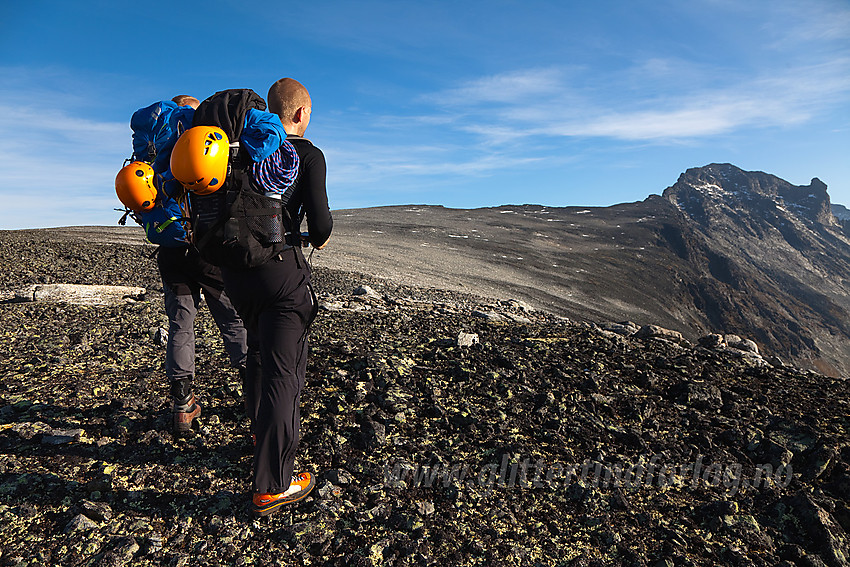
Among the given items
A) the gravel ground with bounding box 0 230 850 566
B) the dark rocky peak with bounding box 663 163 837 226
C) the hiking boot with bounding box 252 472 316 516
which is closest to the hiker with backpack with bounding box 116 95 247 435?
the gravel ground with bounding box 0 230 850 566

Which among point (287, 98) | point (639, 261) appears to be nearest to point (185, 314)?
point (287, 98)

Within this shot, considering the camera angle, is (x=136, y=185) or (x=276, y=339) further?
(x=136, y=185)

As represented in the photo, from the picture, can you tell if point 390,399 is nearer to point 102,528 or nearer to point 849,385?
point 102,528

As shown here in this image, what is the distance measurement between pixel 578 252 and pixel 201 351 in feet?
135

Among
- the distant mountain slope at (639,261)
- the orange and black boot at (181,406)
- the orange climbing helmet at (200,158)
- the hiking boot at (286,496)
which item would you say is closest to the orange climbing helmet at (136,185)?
the orange climbing helmet at (200,158)

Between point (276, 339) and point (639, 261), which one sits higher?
point (639, 261)

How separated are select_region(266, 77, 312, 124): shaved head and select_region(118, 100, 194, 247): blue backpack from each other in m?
0.65

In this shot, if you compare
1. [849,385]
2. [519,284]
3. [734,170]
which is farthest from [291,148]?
[734,170]

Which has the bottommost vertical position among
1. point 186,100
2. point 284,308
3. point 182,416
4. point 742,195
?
point 182,416

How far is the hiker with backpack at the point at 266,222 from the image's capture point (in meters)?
2.86

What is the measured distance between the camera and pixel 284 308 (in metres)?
3.06

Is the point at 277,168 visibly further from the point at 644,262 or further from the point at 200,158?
the point at 644,262

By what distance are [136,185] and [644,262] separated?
157 feet

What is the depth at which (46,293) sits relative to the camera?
27.7 feet
